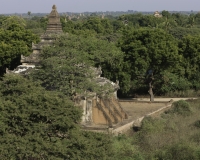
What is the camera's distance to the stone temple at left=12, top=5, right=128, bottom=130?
82.0 feet

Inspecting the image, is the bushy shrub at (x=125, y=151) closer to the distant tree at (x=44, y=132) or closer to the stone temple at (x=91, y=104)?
the distant tree at (x=44, y=132)

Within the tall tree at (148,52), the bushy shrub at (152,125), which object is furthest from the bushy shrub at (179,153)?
the tall tree at (148,52)

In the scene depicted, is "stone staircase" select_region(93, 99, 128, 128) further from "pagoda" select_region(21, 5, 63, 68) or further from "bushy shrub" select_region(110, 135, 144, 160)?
"pagoda" select_region(21, 5, 63, 68)

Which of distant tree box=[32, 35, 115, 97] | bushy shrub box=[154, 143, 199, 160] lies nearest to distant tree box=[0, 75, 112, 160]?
bushy shrub box=[154, 143, 199, 160]

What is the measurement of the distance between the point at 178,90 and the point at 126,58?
7.12 metres

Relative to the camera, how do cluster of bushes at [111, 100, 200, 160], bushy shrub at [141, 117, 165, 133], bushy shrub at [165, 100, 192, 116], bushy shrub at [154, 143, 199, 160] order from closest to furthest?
1. bushy shrub at [154, 143, 199, 160]
2. cluster of bushes at [111, 100, 200, 160]
3. bushy shrub at [141, 117, 165, 133]
4. bushy shrub at [165, 100, 192, 116]

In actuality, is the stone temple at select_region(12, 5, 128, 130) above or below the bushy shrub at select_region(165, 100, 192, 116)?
above

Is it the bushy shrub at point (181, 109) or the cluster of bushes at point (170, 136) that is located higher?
the cluster of bushes at point (170, 136)

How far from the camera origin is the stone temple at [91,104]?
82.0 ft

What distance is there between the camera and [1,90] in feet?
57.1

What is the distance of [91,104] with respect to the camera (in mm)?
25172

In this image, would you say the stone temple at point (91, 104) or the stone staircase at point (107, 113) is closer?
the stone temple at point (91, 104)

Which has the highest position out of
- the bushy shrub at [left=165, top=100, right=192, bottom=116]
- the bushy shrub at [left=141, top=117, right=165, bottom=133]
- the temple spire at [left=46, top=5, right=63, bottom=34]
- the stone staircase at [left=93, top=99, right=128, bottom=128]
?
the temple spire at [left=46, top=5, right=63, bottom=34]

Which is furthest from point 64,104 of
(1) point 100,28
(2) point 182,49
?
(1) point 100,28
